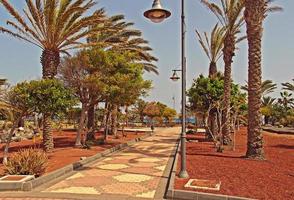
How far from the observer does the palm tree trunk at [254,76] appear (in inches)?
535

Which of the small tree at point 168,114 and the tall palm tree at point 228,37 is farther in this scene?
the small tree at point 168,114

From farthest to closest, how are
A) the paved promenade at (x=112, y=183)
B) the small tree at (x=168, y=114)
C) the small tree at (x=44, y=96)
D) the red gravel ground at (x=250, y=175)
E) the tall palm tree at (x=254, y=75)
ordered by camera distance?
the small tree at (x=168, y=114)
the small tree at (x=44, y=96)
the tall palm tree at (x=254, y=75)
the paved promenade at (x=112, y=183)
the red gravel ground at (x=250, y=175)

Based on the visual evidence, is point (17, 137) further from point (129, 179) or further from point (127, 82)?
point (129, 179)

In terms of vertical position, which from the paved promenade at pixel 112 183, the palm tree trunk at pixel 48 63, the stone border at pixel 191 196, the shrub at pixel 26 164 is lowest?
the paved promenade at pixel 112 183

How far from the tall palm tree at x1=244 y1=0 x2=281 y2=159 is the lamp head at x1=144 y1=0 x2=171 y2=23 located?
248 inches

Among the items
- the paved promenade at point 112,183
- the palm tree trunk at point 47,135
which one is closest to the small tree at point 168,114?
the palm tree trunk at point 47,135

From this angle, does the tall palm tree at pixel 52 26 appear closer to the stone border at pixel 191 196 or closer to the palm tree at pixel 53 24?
the palm tree at pixel 53 24

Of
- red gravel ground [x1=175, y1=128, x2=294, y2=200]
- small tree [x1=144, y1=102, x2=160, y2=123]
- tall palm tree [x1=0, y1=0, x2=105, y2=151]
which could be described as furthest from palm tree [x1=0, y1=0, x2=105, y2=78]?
small tree [x1=144, y1=102, x2=160, y2=123]

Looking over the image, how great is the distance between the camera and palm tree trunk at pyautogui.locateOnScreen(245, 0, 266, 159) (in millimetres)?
13601

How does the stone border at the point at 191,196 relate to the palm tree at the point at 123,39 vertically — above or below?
below

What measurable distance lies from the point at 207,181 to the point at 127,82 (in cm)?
1081

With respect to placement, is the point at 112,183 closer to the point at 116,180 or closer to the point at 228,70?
the point at 116,180

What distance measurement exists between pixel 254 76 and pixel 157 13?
6.65 metres

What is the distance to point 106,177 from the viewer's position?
1045cm
